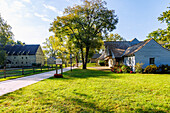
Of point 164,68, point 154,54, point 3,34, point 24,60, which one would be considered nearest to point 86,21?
point 154,54

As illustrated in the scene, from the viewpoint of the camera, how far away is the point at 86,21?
2550 cm

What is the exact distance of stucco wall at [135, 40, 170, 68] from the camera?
59.7 ft

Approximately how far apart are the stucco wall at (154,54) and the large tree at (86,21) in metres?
9.81

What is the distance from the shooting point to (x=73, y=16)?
2400 centimetres

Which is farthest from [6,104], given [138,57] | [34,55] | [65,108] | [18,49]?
[18,49]

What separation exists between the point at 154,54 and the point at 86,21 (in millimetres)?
16266

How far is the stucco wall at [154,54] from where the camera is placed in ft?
59.7

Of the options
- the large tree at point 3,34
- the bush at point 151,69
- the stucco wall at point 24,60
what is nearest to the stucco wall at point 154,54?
the bush at point 151,69

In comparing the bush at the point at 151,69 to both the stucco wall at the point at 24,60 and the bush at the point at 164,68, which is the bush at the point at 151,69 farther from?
the stucco wall at the point at 24,60

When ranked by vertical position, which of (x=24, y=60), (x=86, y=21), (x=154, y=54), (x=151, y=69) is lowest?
(x=151, y=69)

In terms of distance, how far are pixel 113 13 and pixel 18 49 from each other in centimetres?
4337

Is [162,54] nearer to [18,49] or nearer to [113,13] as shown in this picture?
[113,13]

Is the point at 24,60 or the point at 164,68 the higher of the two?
the point at 24,60

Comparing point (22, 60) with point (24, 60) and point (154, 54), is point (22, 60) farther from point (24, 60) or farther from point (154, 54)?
point (154, 54)
